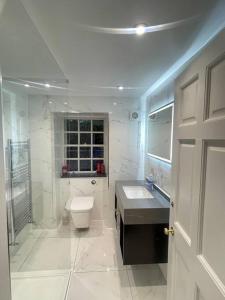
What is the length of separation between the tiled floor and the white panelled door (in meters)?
0.85

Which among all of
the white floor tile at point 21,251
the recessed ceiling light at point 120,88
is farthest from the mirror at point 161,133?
the white floor tile at point 21,251

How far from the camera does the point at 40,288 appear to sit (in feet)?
6.27

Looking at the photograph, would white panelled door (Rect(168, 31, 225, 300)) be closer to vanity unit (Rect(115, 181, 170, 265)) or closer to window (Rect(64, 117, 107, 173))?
vanity unit (Rect(115, 181, 170, 265))

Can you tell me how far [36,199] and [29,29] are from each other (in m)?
2.50

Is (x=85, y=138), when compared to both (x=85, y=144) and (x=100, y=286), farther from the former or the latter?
(x=100, y=286)

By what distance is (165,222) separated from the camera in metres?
1.90

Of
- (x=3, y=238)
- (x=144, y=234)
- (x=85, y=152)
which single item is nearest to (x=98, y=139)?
(x=85, y=152)

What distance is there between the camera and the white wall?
9.86ft

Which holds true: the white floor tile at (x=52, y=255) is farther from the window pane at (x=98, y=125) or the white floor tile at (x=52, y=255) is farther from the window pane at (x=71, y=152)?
the window pane at (x=98, y=125)

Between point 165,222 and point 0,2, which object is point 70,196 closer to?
point 165,222

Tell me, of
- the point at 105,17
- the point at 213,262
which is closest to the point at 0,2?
the point at 105,17

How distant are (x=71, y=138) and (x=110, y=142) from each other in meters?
0.84

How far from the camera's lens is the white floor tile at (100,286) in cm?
182

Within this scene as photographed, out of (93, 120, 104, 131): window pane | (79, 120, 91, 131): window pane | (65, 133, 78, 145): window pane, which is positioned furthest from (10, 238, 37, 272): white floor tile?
(93, 120, 104, 131): window pane
